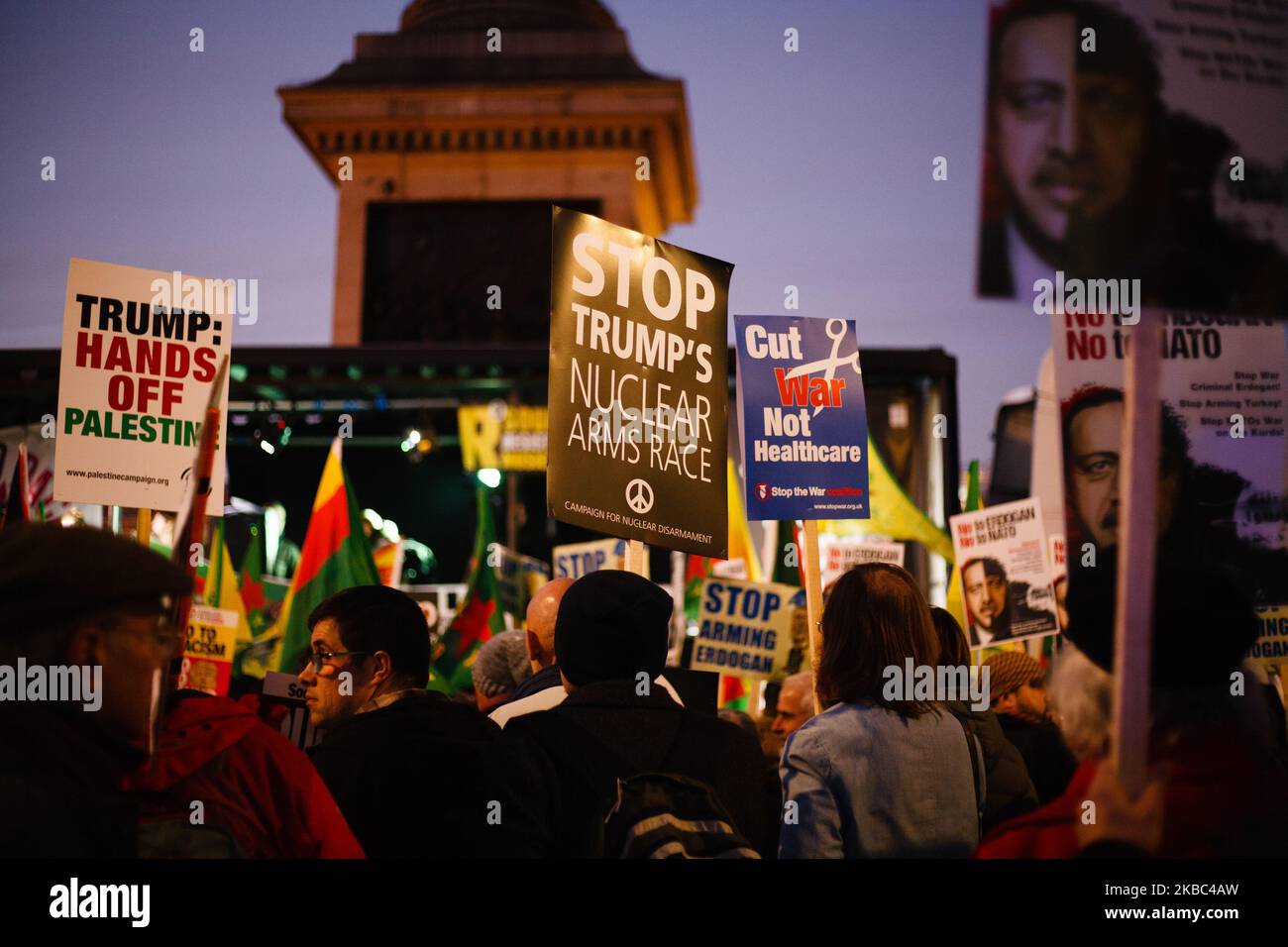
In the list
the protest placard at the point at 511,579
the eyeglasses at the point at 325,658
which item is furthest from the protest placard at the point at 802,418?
the protest placard at the point at 511,579

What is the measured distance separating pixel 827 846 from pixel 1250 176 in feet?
6.84

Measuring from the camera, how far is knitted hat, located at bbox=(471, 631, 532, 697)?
5672 mm

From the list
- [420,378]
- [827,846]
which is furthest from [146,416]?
[420,378]

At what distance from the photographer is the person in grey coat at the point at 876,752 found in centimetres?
354

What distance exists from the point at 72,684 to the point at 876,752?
6.71 feet

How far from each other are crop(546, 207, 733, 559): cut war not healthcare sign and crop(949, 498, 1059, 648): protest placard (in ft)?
13.7

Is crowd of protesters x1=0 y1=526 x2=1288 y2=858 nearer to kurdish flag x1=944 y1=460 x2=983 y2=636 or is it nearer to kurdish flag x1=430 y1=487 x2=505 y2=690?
kurdish flag x1=944 y1=460 x2=983 y2=636

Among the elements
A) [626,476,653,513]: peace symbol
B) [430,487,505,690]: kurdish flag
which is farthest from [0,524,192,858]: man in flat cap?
[430,487,505,690]: kurdish flag

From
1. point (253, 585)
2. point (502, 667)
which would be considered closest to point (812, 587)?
point (502, 667)

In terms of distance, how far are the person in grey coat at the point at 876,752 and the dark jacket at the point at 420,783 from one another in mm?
815

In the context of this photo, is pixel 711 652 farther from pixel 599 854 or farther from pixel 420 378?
pixel 420 378

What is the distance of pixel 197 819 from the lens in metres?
2.60

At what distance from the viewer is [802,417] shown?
19.6 feet
